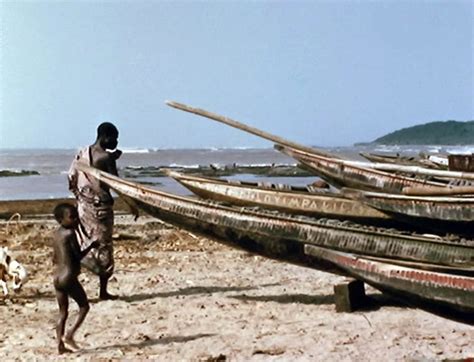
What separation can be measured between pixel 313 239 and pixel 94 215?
2582mm

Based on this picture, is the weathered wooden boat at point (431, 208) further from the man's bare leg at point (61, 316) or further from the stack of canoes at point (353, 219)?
the man's bare leg at point (61, 316)

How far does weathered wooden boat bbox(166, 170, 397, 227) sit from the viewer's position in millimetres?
8094

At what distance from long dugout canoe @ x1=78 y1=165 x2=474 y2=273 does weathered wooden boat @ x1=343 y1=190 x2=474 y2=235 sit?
0.28 m

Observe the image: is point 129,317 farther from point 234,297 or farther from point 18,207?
point 18,207

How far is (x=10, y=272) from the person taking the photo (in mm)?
8844

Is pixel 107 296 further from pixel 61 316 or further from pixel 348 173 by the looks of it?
pixel 348 173

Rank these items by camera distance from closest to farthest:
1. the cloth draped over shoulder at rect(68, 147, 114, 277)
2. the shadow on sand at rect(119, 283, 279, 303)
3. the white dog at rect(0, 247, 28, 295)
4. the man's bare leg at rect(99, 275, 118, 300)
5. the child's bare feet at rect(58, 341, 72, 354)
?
the child's bare feet at rect(58, 341, 72, 354)
the cloth draped over shoulder at rect(68, 147, 114, 277)
the man's bare leg at rect(99, 275, 118, 300)
the white dog at rect(0, 247, 28, 295)
the shadow on sand at rect(119, 283, 279, 303)

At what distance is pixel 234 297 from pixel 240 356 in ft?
8.57

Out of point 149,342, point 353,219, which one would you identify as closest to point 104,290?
point 149,342

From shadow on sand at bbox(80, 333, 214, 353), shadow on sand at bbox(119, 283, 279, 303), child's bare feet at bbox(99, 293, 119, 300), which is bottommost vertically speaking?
shadow on sand at bbox(119, 283, 279, 303)

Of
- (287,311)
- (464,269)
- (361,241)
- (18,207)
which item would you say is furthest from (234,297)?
(18,207)

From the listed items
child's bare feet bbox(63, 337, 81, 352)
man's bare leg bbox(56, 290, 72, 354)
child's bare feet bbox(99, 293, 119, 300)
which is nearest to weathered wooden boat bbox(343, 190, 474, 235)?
man's bare leg bbox(56, 290, 72, 354)

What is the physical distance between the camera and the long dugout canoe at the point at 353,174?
28.1 ft

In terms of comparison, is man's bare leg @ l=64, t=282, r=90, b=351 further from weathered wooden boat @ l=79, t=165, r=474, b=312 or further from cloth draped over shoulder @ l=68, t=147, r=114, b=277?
cloth draped over shoulder @ l=68, t=147, r=114, b=277
